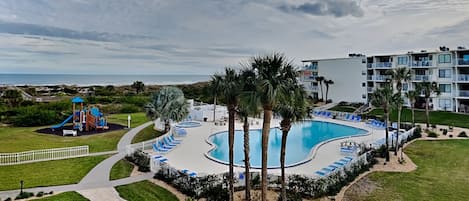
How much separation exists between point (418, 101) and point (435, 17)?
1657 cm

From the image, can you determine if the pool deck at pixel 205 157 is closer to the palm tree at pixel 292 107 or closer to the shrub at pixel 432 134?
the shrub at pixel 432 134

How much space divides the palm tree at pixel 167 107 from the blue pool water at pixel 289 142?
360cm

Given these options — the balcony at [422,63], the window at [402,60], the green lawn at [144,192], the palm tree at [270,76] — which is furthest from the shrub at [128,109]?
the balcony at [422,63]

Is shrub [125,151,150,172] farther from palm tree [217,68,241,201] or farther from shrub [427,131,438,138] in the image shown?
shrub [427,131,438,138]

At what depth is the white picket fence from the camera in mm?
18094

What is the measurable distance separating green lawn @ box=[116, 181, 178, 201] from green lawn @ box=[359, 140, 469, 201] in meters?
8.87

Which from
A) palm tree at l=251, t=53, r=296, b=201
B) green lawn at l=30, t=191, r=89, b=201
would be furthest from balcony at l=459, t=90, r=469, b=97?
green lawn at l=30, t=191, r=89, b=201

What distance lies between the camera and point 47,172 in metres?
16.3

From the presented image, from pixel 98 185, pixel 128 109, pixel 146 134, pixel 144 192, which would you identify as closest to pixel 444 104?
pixel 146 134

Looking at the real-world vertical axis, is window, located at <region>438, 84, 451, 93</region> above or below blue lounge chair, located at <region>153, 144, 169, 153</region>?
above

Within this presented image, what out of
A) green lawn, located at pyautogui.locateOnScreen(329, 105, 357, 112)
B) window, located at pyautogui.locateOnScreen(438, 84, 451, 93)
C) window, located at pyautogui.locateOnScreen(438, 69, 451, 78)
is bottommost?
green lawn, located at pyautogui.locateOnScreen(329, 105, 357, 112)

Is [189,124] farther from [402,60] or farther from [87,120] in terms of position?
[402,60]

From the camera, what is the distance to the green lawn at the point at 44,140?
21850 mm

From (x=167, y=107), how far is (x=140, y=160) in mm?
8488
